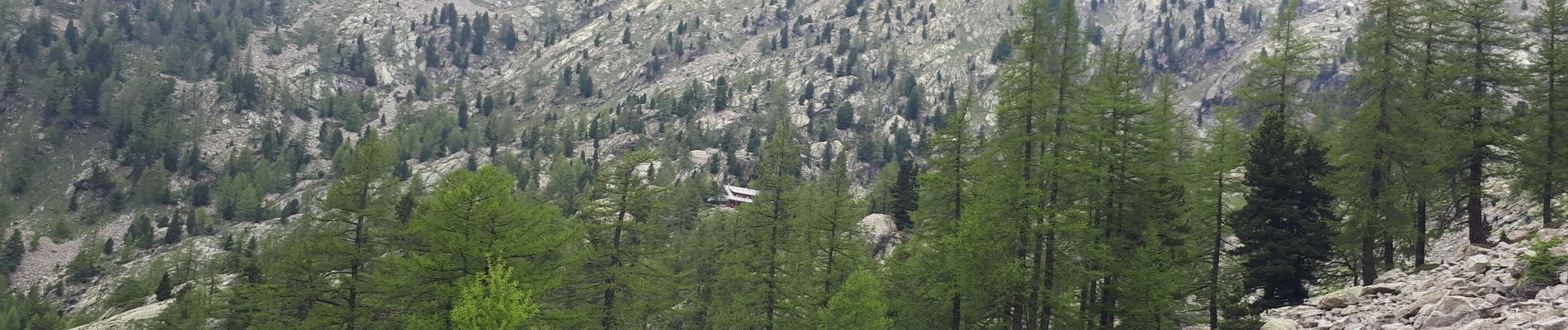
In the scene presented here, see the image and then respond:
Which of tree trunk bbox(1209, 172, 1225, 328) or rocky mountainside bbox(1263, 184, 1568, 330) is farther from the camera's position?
tree trunk bbox(1209, 172, 1225, 328)

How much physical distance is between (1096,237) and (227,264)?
247 feet

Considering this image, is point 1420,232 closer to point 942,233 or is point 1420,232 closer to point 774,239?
point 942,233

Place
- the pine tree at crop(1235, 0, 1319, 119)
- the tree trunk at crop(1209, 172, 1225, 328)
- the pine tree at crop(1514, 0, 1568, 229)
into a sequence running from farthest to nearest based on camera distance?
the pine tree at crop(1235, 0, 1319, 119) → the tree trunk at crop(1209, 172, 1225, 328) → the pine tree at crop(1514, 0, 1568, 229)

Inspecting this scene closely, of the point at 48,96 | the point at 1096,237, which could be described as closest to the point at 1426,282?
the point at 1096,237

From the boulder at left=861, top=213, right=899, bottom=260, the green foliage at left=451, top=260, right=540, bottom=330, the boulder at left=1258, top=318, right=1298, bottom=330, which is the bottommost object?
the boulder at left=861, top=213, right=899, bottom=260

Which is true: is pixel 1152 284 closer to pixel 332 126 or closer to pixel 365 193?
pixel 365 193

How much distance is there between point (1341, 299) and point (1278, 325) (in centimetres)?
261

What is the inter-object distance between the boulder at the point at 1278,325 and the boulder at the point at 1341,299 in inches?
58.2

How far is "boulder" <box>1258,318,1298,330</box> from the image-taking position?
874 inches

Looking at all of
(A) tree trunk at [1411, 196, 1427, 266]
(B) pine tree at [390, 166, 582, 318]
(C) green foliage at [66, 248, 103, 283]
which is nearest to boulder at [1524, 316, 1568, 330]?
(A) tree trunk at [1411, 196, 1427, 266]

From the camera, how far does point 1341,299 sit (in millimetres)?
23328

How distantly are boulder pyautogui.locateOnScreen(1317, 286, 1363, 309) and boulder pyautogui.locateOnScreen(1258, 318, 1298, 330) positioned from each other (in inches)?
58.2

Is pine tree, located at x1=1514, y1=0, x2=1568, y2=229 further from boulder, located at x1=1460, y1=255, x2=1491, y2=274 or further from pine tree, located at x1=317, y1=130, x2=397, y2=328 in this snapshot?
pine tree, located at x1=317, y1=130, x2=397, y2=328

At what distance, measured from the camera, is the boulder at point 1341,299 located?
2322cm
